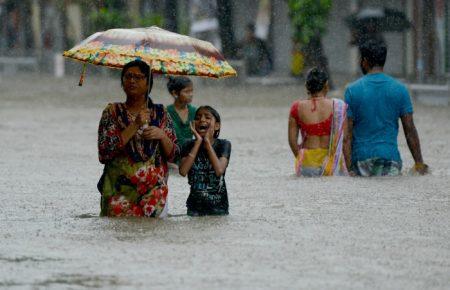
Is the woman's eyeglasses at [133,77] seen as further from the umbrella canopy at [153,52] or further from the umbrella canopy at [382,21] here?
the umbrella canopy at [382,21]

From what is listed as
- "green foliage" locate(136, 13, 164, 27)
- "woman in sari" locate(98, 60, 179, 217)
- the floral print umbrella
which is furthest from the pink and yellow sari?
"green foliage" locate(136, 13, 164, 27)

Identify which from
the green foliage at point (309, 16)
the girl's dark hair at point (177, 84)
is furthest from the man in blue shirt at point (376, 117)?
the green foliage at point (309, 16)

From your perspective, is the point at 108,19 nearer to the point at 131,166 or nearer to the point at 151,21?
the point at 151,21

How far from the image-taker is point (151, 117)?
935 cm

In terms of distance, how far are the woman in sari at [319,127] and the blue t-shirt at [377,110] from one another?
0.68 feet

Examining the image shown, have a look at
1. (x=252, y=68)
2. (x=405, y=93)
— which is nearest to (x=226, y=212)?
(x=405, y=93)

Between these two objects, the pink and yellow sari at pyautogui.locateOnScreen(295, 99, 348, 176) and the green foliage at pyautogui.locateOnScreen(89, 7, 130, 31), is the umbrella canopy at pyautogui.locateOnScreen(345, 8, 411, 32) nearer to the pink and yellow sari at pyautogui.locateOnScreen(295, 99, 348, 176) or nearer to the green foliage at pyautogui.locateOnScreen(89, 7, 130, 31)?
the green foliage at pyautogui.locateOnScreen(89, 7, 130, 31)

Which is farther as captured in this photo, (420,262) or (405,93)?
(405,93)

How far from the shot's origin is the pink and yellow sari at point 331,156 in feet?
41.0

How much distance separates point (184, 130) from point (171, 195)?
1691 mm

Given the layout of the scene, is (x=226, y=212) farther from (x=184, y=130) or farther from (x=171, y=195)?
(x=184, y=130)

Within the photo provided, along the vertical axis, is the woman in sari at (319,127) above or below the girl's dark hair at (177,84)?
below

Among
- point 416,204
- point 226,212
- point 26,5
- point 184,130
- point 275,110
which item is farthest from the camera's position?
point 26,5

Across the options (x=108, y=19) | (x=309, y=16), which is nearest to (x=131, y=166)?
(x=309, y=16)
